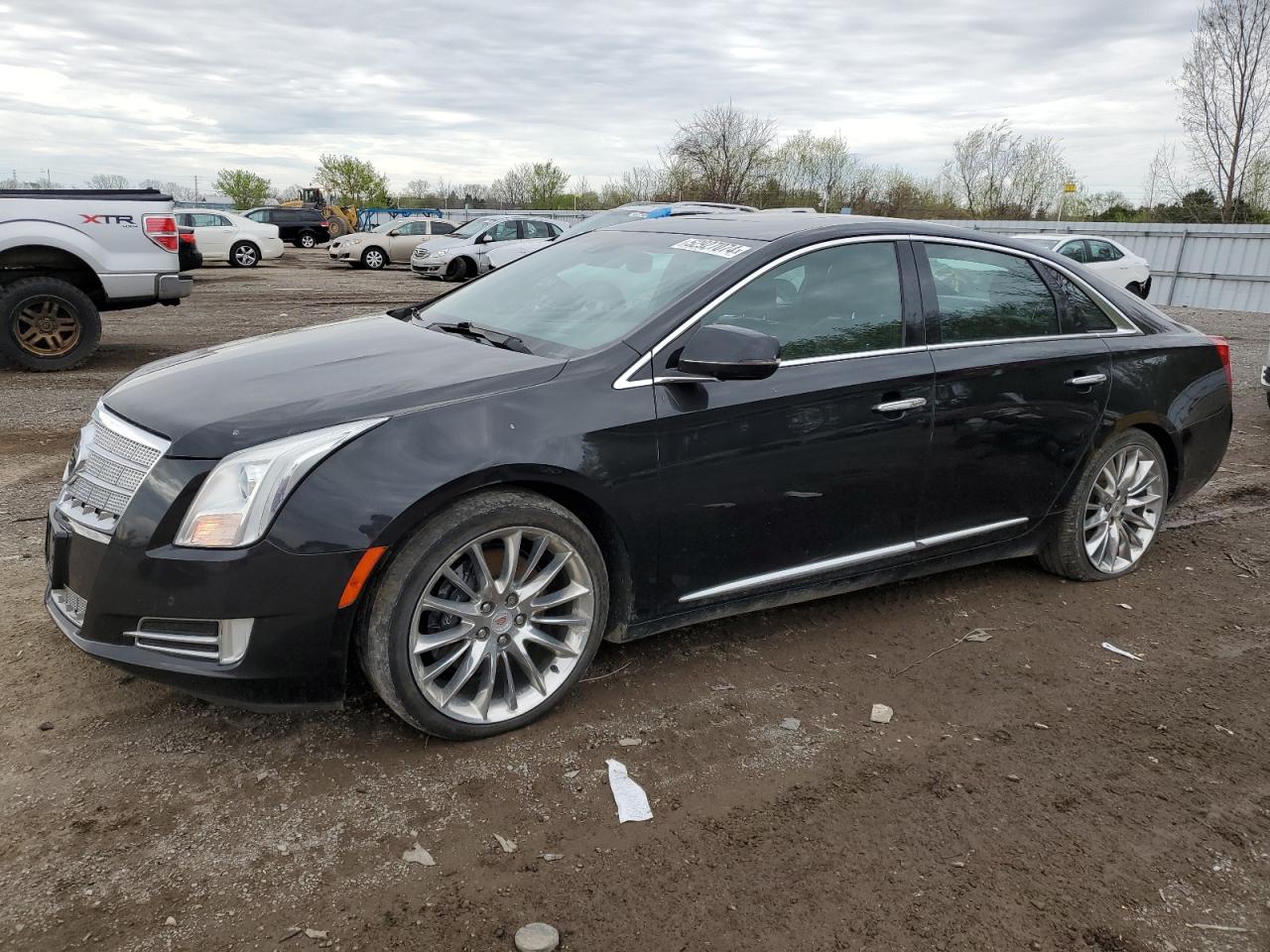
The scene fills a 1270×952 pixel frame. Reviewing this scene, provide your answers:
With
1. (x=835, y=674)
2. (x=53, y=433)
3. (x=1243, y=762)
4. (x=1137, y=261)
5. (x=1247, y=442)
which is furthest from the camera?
(x=1137, y=261)

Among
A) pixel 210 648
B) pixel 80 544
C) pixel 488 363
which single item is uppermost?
pixel 488 363

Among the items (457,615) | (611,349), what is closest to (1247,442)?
(611,349)

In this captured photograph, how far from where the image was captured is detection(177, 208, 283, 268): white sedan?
26.5m

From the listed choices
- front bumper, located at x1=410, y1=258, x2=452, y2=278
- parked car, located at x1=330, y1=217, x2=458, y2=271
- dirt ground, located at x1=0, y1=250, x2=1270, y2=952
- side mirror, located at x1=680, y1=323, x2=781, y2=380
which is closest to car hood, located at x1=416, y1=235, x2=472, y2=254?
front bumper, located at x1=410, y1=258, x2=452, y2=278

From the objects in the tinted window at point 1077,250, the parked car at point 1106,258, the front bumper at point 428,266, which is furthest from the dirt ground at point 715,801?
the front bumper at point 428,266

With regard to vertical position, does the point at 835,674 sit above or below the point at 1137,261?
below

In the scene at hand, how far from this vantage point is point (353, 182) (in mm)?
62812

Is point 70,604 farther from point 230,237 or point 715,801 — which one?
point 230,237

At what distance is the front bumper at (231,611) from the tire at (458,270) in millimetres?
20155

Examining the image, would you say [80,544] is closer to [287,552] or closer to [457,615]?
[287,552]

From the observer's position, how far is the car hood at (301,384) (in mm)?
2865

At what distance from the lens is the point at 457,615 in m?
3.05

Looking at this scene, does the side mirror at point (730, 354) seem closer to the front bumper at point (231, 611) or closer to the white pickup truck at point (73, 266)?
the front bumper at point (231, 611)

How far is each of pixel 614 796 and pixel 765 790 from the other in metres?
0.47
